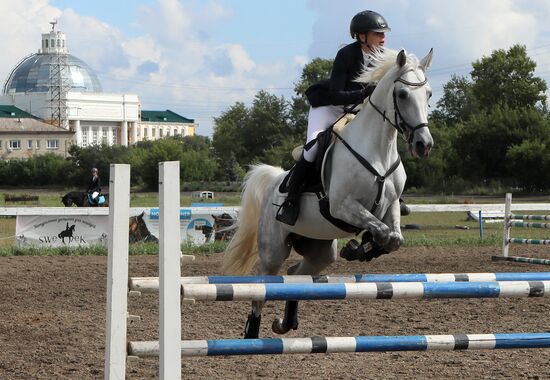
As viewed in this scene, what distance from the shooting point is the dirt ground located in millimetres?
6652

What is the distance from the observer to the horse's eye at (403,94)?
6034mm

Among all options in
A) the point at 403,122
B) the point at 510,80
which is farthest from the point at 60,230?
the point at 510,80

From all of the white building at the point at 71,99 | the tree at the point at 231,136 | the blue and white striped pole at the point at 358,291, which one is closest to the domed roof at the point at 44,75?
the white building at the point at 71,99

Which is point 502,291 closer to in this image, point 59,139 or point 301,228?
point 301,228

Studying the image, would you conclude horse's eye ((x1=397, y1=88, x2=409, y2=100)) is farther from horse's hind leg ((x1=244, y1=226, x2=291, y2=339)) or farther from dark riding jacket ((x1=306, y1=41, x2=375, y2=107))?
horse's hind leg ((x1=244, y1=226, x2=291, y2=339))

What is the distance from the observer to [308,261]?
7.04m

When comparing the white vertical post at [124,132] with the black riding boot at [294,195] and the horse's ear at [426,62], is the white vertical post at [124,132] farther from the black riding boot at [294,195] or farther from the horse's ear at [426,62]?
the horse's ear at [426,62]

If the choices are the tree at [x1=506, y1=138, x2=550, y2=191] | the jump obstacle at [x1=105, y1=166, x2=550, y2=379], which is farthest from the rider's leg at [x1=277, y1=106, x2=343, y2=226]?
the tree at [x1=506, y1=138, x2=550, y2=191]

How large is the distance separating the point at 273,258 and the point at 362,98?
1.34 m

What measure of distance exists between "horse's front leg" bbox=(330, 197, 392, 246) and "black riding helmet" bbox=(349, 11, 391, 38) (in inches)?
50.8

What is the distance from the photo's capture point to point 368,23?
264 inches

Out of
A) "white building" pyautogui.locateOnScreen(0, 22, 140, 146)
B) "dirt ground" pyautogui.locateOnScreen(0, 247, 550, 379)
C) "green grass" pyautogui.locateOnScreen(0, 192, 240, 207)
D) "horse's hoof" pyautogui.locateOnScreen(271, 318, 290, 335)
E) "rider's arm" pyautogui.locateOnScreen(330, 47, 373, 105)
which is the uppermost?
"white building" pyautogui.locateOnScreen(0, 22, 140, 146)

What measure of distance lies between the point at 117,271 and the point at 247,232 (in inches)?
103

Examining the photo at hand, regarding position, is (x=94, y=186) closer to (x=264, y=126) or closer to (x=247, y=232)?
(x=247, y=232)
